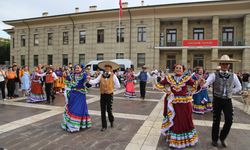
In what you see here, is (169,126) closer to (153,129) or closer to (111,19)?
(153,129)

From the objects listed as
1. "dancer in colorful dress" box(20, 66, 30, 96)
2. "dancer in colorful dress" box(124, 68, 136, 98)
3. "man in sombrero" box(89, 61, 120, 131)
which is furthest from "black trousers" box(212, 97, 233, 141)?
"dancer in colorful dress" box(20, 66, 30, 96)

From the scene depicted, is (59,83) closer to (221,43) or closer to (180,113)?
(180,113)

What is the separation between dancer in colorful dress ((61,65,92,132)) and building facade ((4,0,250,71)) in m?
20.7

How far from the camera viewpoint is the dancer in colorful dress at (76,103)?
5258 mm

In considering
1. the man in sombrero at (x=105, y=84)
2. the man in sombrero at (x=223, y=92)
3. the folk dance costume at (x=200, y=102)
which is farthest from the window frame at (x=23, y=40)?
the man in sombrero at (x=223, y=92)

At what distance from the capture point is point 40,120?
6250mm

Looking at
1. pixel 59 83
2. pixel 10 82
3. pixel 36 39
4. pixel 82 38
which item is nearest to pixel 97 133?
pixel 10 82

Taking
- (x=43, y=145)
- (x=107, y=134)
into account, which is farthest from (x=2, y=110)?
(x=107, y=134)

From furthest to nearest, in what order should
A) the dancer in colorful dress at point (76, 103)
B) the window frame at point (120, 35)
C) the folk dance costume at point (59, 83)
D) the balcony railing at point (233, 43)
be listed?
the window frame at point (120, 35) → the balcony railing at point (233, 43) → the folk dance costume at point (59, 83) → the dancer in colorful dress at point (76, 103)

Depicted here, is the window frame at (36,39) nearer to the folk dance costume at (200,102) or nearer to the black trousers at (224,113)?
the folk dance costume at (200,102)

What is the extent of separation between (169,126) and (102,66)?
2.47 m

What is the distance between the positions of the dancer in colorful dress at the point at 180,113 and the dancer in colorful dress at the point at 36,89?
7.21 meters

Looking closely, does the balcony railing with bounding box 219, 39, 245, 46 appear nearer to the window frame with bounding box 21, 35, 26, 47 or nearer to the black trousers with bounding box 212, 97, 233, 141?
the black trousers with bounding box 212, 97, 233, 141

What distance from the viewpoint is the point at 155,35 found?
84.0ft
